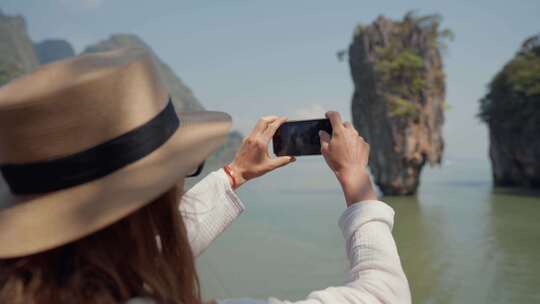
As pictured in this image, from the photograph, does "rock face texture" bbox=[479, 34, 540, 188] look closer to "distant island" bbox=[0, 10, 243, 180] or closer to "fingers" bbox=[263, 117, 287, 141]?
"fingers" bbox=[263, 117, 287, 141]

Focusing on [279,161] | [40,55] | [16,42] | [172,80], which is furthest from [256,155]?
[40,55]

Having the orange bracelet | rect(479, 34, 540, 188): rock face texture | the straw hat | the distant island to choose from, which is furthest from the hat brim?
the distant island

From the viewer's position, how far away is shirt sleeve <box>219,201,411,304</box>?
782 millimetres

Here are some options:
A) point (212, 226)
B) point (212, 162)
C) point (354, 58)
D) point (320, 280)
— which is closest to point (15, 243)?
point (212, 226)

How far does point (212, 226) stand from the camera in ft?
4.00

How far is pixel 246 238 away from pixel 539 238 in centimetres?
566

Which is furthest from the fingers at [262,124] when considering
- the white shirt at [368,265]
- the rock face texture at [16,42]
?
the rock face texture at [16,42]

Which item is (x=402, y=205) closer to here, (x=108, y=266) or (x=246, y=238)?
(x=246, y=238)

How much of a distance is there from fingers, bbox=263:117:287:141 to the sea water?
4.36 meters

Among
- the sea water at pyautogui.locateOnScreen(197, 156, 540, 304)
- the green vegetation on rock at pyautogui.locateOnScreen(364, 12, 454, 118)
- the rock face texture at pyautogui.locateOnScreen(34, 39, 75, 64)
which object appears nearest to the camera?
the sea water at pyautogui.locateOnScreen(197, 156, 540, 304)

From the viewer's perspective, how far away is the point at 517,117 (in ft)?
60.8

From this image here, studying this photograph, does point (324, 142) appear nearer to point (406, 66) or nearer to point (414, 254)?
point (414, 254)

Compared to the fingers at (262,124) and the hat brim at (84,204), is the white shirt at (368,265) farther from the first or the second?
the fingers at (262,124)

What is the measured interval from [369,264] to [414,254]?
7515mm
